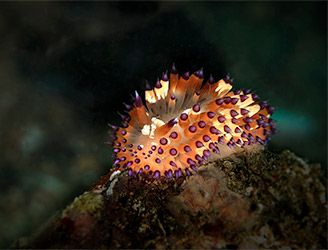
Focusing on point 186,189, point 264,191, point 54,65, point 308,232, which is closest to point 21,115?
point 54,65

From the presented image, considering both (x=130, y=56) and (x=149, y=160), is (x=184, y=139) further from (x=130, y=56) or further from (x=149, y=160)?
(x=130, y=56)

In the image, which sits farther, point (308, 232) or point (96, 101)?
point (96, 101)

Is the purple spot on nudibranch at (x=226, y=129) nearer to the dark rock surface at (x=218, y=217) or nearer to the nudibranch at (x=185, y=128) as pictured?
the nudibranch at (x=185, y=128)

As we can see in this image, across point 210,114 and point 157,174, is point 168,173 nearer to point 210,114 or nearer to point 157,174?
point 157,174

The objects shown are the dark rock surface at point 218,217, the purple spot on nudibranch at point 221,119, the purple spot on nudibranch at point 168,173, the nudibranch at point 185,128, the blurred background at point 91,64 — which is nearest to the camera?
the dark rock surface at point 218,217

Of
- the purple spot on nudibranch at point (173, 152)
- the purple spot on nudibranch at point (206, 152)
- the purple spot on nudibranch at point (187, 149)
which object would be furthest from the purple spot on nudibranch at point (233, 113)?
the purple spot on nudibranch at point (173, 152)

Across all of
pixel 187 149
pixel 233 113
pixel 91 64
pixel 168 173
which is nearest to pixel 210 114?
pixel 233 113

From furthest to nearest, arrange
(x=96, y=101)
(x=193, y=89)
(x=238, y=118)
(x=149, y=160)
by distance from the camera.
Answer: (x=96, y=101) < (x=193, y=89) < (x=238, y=118) < (x=149, y=160)

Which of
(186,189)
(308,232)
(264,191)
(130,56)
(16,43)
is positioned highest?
(16,43)

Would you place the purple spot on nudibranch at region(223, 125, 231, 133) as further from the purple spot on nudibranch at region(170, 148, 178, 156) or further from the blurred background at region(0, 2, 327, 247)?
the blurred background at region(0, 2, 327, 247)
